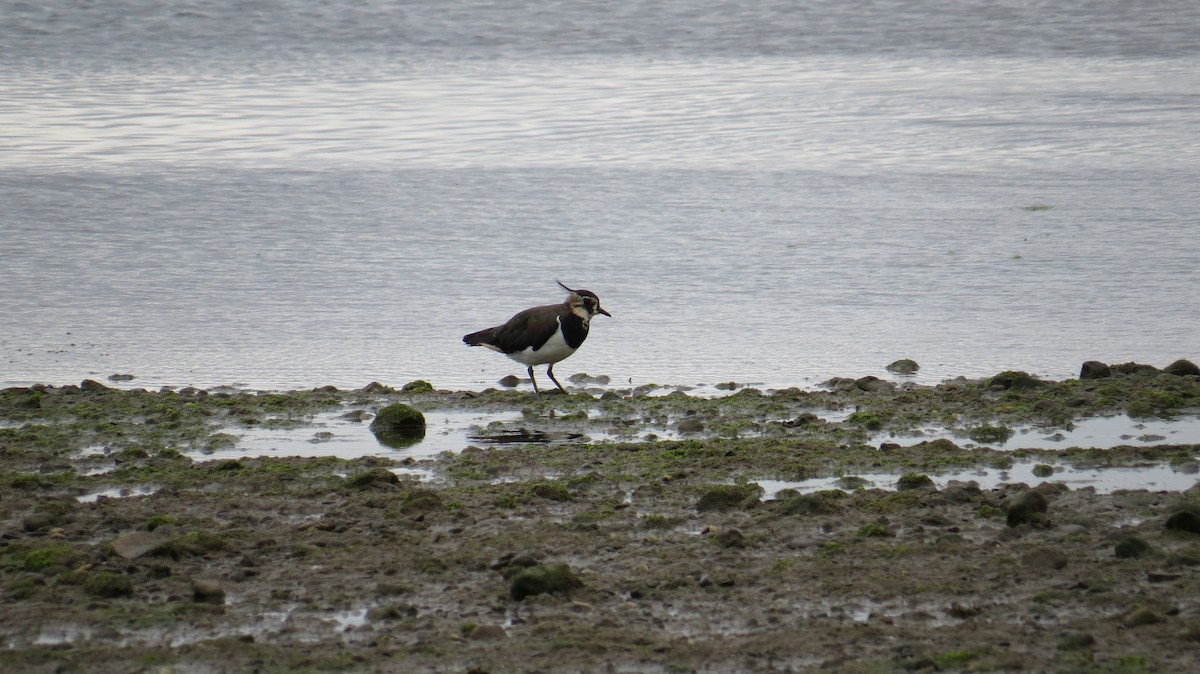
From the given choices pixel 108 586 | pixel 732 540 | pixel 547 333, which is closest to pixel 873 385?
pixel 547 333

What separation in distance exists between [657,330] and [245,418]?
12.2ft

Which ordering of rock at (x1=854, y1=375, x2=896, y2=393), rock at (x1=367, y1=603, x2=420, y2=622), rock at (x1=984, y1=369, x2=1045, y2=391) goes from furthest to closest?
rock at (x1=854, y1=375, x2=896, y2=393), rock at (x1=984, y1=369, x2=1045, y2=391), rock at (x1=367, y1=603, x2=420, y2=622)

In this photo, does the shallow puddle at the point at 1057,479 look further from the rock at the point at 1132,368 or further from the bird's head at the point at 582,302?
the bird's head at the point at 582,302

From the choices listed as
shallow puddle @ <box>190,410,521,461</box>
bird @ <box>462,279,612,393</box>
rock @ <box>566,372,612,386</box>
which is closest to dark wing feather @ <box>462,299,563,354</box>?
bird @ <box>462,279,612,393</box>

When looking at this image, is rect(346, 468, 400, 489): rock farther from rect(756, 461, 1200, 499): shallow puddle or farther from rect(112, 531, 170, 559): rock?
rect(756, 461, 1200, 499): shallow puddle

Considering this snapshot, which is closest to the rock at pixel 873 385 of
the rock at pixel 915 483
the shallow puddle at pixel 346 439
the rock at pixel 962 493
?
the shallow puddle at pixel 346 439

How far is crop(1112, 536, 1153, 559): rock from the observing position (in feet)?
17.9

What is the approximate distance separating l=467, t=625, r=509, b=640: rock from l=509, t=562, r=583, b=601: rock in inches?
13.1

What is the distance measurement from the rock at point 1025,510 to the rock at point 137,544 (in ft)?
11.0

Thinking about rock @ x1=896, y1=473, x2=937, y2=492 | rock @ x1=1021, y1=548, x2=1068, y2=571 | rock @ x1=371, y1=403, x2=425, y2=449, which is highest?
rock @ x1=1021, y1=548, x2=1068, y2=571

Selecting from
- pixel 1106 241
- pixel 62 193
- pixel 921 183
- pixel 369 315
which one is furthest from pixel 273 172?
pixel 1106 241

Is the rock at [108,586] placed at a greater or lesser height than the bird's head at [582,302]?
lesser

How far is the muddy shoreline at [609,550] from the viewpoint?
478cm

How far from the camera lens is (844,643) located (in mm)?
4793
